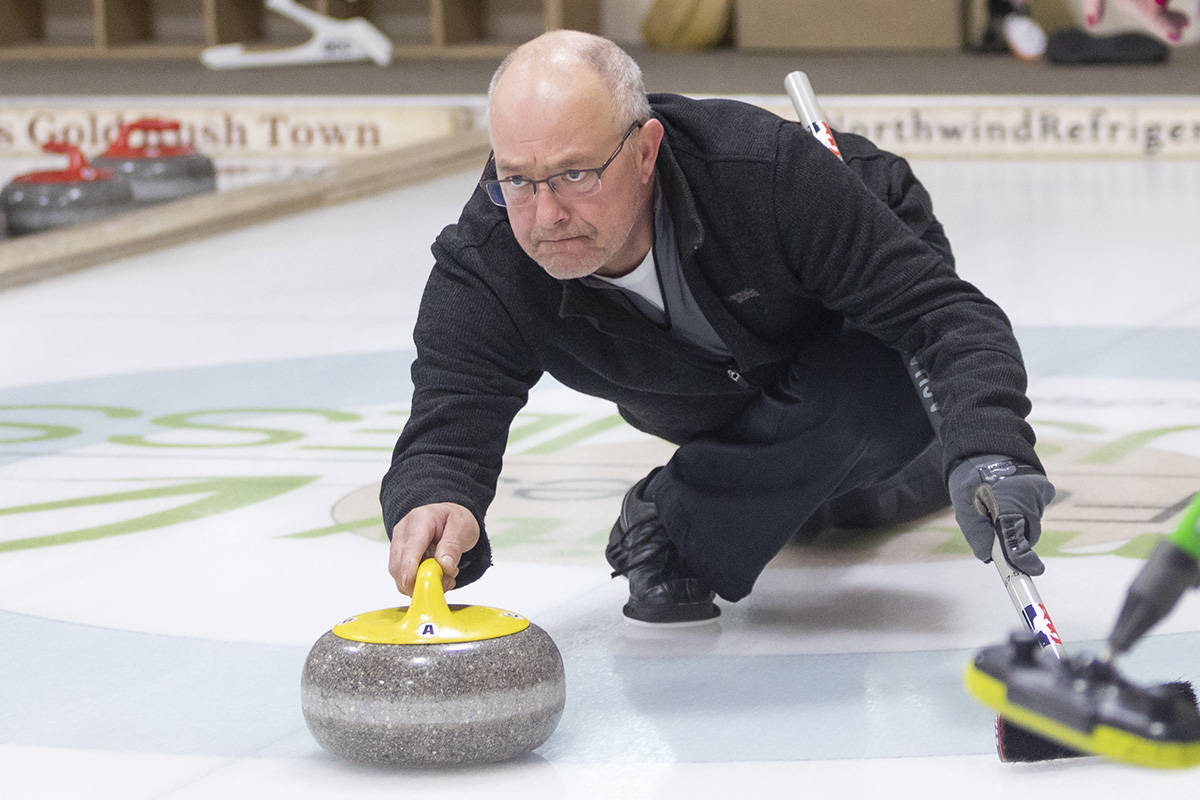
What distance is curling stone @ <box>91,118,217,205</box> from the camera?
18.9 ft

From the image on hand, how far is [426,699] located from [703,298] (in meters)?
0.52

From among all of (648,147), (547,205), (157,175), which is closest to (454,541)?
(547,205)

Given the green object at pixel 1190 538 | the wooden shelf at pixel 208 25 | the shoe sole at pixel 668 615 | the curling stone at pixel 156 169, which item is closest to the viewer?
the green object at pixel 1190 538

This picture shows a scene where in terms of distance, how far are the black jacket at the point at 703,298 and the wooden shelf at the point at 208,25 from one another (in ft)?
22.4

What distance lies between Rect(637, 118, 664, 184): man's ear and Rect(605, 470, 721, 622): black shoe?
0.49 m

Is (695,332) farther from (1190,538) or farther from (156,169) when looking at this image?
(156,169)

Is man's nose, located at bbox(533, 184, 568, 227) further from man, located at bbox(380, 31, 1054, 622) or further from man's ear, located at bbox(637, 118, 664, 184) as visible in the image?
man's ear, located at bbox(637, 118, 664, 184)

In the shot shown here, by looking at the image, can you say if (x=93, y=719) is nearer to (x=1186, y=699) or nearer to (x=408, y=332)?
(x=1186, y=699)

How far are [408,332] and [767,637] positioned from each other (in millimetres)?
2008

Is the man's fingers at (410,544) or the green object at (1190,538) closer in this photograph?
the green object at (1190,538)

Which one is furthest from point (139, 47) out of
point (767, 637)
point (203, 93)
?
point (767, 637)

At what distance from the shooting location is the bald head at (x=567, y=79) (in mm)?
1644

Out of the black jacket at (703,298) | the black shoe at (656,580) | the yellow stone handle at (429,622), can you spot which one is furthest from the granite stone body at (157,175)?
the yellow stone handle at (429,622)

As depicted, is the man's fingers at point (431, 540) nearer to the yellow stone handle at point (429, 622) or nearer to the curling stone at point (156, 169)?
the yellow stone handle at point (429, 622)
